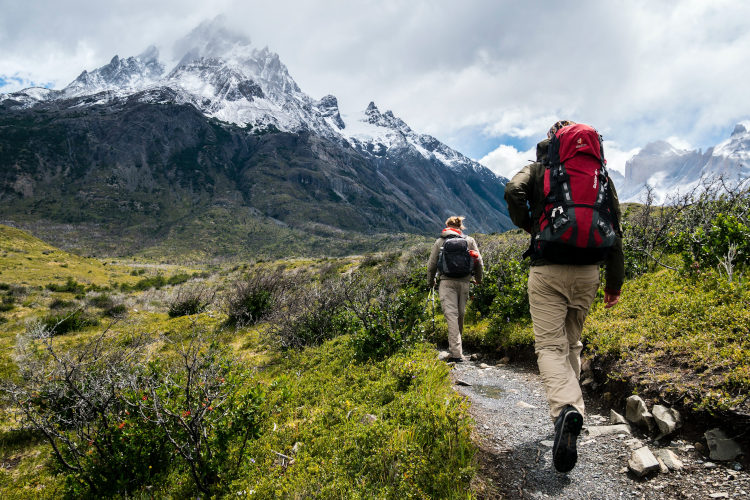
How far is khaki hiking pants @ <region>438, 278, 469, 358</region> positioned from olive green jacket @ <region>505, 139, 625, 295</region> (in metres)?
2.88

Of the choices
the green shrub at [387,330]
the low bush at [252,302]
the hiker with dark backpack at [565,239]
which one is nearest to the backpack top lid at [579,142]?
the hiker with dark backpack at [565,239]

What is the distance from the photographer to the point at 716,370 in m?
3.37

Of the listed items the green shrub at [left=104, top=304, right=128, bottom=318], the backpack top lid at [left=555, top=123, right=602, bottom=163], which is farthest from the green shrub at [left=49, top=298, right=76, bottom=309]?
the backpack top lid at [left=555, top=123, right=602, bottom=163]

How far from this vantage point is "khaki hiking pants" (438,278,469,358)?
6375 mm

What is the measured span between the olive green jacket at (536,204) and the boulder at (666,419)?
1.11 metres

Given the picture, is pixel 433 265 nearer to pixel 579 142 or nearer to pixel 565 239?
pixel 565 239

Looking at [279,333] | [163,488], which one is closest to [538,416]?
[163,488]

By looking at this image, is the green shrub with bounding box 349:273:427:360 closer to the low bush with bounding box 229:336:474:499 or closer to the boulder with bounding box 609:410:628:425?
the low bush with bounding box 229:336:474:499

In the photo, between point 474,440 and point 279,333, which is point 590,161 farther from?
point 279,333

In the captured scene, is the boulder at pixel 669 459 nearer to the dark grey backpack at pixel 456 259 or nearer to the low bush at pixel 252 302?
the dark grey backpack at pixel 456 259

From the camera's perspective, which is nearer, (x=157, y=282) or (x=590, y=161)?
(x=590, y=161)

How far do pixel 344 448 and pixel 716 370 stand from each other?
3618 mm

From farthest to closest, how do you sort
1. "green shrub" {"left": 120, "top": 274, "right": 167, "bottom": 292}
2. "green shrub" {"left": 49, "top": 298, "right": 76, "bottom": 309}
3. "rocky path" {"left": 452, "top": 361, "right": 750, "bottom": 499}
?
"green shrub" {"left": 120, "top": 274, "right": 167, "bottom": 292}
"green shrub" {"left": 49, "top": 298, "right": 76, "bottom": 309}
"rocky path" {"left": 452, "top": 361, "right": 750, "bottom": 499}

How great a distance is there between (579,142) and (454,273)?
3.37 meters
